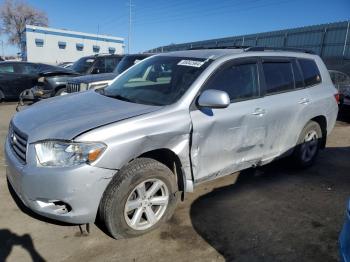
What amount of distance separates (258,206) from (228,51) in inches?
75.4

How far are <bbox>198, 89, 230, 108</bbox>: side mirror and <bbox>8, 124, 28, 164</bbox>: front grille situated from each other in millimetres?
1720

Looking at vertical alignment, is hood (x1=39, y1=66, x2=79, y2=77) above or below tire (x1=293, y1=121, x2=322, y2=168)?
above

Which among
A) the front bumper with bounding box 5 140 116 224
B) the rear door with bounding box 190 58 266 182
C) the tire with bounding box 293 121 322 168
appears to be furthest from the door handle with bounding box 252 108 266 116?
the front bumper with bounding box 5 140 116 224

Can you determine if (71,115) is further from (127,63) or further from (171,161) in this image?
(127,63)

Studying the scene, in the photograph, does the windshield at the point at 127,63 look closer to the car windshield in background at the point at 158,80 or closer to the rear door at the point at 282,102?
the car windshield in background at the point at 158,80

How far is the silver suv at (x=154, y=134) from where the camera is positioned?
119 inches

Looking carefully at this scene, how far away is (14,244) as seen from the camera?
3285 mm

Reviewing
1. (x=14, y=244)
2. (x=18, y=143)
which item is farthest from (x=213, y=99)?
(x=14, y=244)

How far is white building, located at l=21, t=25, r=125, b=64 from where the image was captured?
52.1m

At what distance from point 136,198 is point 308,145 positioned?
3.18m

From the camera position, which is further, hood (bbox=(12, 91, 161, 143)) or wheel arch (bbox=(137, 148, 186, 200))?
wheel arch (bbox=(137, 148, 186, 200))

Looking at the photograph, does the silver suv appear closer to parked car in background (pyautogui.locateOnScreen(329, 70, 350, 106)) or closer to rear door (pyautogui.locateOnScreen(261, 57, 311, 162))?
rear door (pyautogui.locateOnScreen(261, 57, 311, 162))

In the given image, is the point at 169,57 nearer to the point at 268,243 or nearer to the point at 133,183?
the point at 133,183

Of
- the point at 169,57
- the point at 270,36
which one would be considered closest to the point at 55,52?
the point at 270,36
